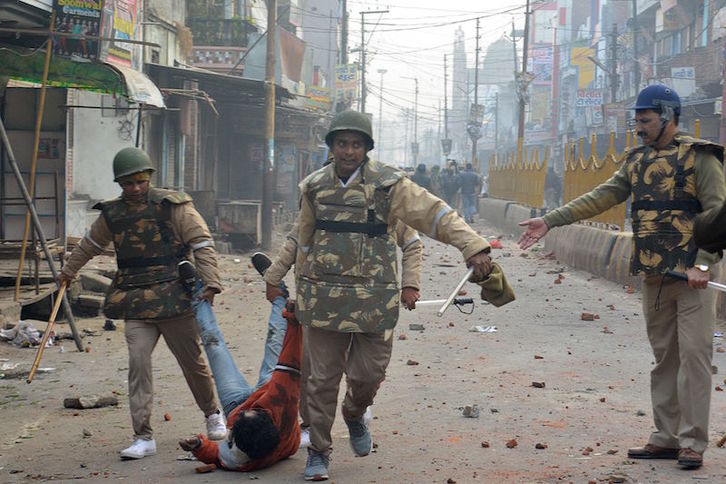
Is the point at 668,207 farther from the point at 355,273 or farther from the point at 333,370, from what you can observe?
the point at 333,370

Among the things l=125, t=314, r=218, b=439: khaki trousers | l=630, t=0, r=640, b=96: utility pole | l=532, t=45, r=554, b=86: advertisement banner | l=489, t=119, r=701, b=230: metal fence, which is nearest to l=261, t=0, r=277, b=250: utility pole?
l=489, t=119, r=701, b=230: metal fence

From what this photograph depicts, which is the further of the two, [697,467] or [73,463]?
[73,463]

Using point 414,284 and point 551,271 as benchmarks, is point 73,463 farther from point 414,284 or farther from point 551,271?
point 551,271

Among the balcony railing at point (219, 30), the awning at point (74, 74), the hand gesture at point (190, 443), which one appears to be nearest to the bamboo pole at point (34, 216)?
the awning at point (74, 74)

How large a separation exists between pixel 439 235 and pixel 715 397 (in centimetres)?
318

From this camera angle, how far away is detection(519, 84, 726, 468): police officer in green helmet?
16.9ft

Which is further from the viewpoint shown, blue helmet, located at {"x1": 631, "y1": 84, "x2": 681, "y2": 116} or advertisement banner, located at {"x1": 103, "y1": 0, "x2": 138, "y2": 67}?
advertisement banner, located at {"x1": 103, "y1": 0, "x2": 138, "y2": 67}

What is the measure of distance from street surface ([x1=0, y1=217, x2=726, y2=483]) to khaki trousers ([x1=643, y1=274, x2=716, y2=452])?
8.4 inches

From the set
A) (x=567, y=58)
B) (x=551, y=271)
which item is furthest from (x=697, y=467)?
(x=567, y=58)

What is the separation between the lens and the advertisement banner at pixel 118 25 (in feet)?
54.9

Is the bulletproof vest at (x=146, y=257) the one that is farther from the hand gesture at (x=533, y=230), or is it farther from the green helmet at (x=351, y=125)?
the hand gesture at (x=533, y=230)

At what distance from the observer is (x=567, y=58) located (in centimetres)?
7762

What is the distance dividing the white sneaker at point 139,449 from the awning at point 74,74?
6.71 metres

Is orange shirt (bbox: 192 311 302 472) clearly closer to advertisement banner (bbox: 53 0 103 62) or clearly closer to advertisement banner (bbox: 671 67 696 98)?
advertisement banner (bbox: 53 0 103 62)
